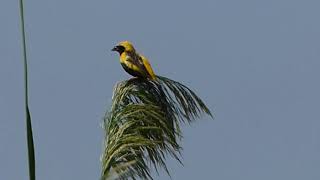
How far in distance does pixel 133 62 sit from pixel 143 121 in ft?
6.93

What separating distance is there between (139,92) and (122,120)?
22.6 inches

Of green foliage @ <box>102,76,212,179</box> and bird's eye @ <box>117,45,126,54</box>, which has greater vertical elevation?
bird's eye @ <box>117,45,126,54</box>

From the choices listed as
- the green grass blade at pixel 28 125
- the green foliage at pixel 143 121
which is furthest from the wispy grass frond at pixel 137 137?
the green grass blade at pixel 28 125

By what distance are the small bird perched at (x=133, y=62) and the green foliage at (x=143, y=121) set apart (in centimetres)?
37

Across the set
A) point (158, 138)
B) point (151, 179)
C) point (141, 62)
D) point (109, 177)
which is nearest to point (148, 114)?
point (158, 138)

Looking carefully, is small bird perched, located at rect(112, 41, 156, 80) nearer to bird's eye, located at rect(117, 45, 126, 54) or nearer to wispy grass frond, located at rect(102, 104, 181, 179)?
bird's eye, located at rect(117, 45, 126, 54)

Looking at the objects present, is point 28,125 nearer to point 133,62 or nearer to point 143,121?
point 143,121

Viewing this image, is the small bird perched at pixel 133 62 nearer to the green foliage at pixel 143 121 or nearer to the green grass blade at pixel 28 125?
the green foliage at pixel 143 121

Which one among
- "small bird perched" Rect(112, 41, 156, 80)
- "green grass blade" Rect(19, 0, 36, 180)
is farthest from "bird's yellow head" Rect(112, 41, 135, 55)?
"green grass blade" Rect(19, 0, 36, 180)

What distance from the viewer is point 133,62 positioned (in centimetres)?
774

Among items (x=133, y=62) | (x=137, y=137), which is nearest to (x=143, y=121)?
(x=137, y=137)

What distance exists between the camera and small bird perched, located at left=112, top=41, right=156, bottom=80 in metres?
6.95

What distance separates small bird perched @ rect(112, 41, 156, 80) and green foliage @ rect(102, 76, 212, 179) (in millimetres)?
373

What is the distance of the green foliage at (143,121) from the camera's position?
514cm
